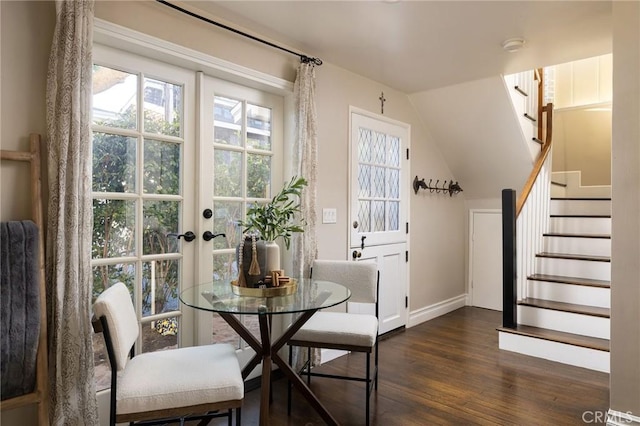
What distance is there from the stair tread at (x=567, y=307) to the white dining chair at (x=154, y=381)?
2.95 metres

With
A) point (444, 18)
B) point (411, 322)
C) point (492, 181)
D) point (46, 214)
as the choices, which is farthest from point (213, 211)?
point (492, 181)

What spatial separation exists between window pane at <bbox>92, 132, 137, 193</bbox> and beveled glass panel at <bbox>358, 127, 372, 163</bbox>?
200 cm

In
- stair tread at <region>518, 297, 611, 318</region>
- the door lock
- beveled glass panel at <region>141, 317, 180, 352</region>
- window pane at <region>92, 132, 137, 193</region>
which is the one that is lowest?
stair tread at <region>518, 297, 611, 318</region>

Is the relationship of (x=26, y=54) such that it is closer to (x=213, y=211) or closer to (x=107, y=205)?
(x=107, y=205)

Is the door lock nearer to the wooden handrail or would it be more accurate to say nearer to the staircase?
the staircase

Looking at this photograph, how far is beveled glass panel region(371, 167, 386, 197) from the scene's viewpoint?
3.78 metres

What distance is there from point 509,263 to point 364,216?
140cm

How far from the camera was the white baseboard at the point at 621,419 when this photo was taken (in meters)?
2.09

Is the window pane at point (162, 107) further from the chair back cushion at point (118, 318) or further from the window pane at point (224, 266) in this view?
the chair back cushion at point (118, 318)

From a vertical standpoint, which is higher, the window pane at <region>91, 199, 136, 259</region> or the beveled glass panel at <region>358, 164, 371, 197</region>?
the beveled glass panel at <region>358, 164, 371, 197</region>

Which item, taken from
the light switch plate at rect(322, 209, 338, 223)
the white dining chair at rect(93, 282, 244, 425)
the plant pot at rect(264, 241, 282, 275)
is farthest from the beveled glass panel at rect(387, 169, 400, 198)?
the white dining chair at rect(93, 282, 244, 425)

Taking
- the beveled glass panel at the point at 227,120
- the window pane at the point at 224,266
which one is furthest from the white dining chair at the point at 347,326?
the beveled glass panel at the point at 227,120

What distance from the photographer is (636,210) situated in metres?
2.07

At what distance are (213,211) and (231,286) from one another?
2.21 feet
